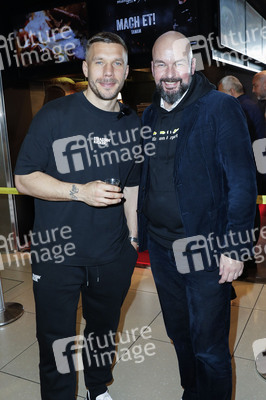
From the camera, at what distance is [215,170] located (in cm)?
154

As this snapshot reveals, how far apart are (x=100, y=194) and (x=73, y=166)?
0.28 meters

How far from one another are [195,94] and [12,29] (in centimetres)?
379

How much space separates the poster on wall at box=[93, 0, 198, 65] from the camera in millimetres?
3348

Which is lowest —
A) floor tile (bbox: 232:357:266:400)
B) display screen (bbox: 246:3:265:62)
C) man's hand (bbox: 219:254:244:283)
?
floor tile (bbox: 232:357:266:400)

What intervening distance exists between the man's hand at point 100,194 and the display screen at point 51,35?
3060mm

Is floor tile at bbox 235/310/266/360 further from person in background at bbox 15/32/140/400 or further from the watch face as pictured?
person in background at bbox 15/32/140/400

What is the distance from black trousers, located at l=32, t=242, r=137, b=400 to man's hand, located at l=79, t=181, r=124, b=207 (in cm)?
38

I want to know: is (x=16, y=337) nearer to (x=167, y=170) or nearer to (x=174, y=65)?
(x=167, y=170)

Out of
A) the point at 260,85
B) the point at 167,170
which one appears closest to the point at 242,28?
the point at 260,85

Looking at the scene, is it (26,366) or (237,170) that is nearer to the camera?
(237,170)

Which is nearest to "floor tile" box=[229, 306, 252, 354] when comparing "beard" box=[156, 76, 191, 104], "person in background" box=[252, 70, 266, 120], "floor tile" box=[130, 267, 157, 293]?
"floor tile" box=[130, 267, 157, 293]

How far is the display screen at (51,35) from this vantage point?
157 inches

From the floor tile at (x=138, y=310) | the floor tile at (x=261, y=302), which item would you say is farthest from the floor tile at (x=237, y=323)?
the floor tile at (x=138, y=310)

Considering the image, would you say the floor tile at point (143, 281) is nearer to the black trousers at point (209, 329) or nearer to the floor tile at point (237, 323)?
the floor tile at point (237, 323)
